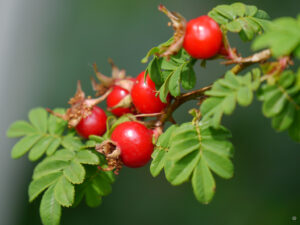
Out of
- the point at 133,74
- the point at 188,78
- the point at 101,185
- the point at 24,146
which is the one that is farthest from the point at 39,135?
the point at 133,74

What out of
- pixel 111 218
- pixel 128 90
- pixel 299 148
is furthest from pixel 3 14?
pixel 299 148

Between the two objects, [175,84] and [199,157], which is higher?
[175,84]

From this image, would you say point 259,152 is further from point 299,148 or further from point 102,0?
point 102,0

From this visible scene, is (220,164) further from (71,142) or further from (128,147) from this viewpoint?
(71,142)

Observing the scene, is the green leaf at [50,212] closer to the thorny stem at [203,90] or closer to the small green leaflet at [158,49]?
the thorny stem at [203,90]

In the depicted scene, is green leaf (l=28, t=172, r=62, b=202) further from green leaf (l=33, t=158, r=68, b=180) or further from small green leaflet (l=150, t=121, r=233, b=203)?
small green leaflet (l=150, t=121, r=233, b=203)

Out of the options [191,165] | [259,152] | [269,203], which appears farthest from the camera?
Result: [259,152]
